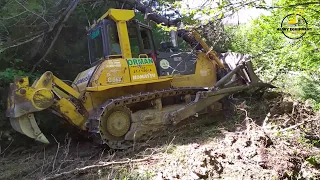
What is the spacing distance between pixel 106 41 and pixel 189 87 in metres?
2.08

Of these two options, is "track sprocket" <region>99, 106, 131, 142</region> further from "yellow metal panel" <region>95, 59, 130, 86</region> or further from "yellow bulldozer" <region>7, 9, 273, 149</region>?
"yellow metal panel" <region>95, 59, 130, 86</region>

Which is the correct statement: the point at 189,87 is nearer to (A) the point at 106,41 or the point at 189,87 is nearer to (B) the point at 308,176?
(A) the point at 106,41

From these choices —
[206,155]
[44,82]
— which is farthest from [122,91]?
[206,155]

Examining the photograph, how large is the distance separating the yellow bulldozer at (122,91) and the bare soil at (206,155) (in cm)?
41

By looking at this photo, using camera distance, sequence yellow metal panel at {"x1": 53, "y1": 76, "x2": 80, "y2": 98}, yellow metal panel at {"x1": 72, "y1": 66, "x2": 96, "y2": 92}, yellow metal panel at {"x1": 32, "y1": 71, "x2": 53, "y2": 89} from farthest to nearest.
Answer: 1. yellow metal panel at {"x1": 72, "y1": 66, "x2": 96, "y2": 92}
2. yellow metal panel at {"x1": 53, "y1": 76, "x2": 80, "y2": 98}
3. yellow metal panel at {"x1": 32, "y1": 71, "x2": 53, "y2": 89}

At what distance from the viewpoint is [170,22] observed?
773cm

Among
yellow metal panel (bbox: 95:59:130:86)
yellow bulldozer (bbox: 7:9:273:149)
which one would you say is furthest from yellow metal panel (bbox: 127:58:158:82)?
yellow metal panel (bbox: 95:59:130:86)

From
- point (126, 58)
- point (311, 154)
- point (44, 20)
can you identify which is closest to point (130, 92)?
point (126, 58)

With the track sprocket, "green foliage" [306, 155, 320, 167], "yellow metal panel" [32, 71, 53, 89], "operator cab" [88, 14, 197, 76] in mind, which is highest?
"operator cab" [88, 14, 197, 76]

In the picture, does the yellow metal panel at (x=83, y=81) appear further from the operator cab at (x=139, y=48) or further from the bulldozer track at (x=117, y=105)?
the bulldozer track at (x=117, y=105)

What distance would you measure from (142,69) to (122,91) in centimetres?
63

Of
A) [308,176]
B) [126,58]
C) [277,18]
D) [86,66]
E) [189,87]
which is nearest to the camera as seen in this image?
[308,176]

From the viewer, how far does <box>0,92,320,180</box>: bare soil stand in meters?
3.83

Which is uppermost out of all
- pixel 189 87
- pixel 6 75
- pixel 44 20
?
pixel 44 20
